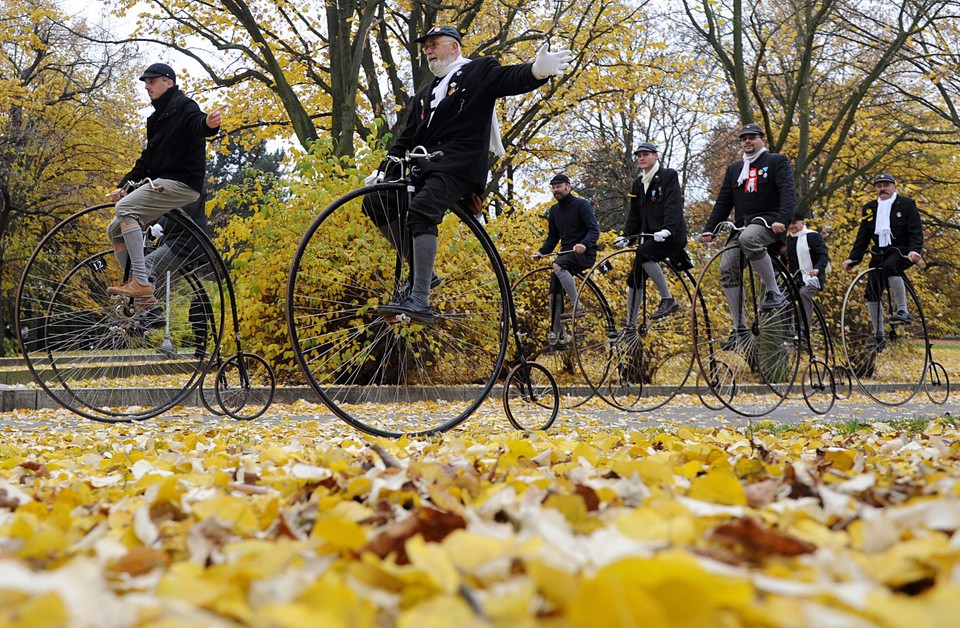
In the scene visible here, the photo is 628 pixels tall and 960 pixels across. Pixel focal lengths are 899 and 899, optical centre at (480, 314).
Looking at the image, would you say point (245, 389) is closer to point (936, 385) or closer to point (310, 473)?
point (310, 473)

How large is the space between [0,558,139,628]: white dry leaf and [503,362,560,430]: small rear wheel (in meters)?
3.87

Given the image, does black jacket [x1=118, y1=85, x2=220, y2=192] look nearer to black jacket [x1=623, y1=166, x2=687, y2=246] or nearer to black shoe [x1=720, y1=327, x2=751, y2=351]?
black jacket [x1=623, y1=166, x2=687, y2=246]

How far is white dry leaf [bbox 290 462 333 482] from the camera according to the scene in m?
1.88

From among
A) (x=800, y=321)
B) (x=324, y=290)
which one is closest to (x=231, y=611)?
(x=324, y=290)

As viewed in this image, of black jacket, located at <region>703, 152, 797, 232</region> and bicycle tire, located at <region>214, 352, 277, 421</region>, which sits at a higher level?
black jacket, located at <region>703, 152, 797, 232</region>

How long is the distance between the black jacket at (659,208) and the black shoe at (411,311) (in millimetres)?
4133

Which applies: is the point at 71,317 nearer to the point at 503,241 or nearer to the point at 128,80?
the point at 503,241

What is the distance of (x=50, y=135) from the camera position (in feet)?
74.9

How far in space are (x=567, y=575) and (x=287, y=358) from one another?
788cm

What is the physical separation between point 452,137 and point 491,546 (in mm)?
3067

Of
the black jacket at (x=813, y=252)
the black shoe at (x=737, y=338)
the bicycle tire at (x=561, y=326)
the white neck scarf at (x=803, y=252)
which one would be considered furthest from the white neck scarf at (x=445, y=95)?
the black jacket at (x=813, y=252)

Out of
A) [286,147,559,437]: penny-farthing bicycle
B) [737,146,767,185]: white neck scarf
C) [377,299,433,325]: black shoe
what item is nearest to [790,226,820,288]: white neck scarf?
[737,146,767,185]: white neck scarf

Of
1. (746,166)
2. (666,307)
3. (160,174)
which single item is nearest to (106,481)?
(160,174)

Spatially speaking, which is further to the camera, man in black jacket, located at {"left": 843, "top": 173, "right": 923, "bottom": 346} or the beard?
man in black jacket, located at {"left": 843, "top": 173, "right": 923, "bottom": 346}
